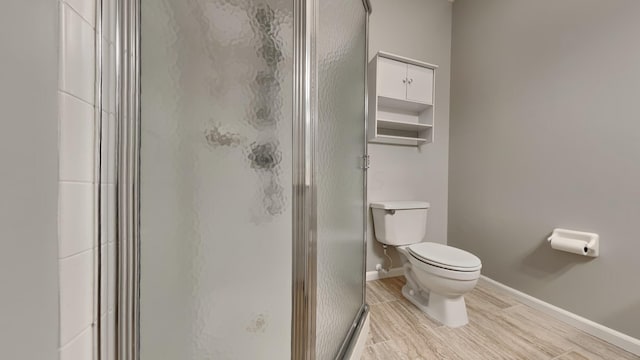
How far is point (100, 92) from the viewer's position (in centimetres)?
48

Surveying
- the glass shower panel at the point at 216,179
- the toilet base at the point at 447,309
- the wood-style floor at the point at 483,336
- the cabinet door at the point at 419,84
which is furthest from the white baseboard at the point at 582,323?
the glass shower panel at the point at 216,179

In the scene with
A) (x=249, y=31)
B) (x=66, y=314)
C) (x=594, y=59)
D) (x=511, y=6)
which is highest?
(x=511, y=6)

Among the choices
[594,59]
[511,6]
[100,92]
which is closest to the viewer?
[100,92]

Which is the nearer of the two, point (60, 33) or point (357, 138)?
point (60, 33)

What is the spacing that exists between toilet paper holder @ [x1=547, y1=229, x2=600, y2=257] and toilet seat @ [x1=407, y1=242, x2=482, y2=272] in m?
0.44

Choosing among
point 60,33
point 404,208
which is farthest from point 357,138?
point 60,33

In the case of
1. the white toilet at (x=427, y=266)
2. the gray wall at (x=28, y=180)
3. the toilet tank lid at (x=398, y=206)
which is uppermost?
the gray wall at (x=28, y=180)

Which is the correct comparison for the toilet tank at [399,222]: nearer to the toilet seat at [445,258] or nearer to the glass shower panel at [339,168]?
the toilet seat at [445,258]

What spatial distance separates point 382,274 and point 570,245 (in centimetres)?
117

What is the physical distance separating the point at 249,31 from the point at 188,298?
0.77 m

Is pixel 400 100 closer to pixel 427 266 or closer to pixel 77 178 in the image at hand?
pixel 427 266

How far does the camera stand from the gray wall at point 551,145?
1192 mm

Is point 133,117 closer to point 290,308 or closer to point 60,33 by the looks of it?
point 60,33

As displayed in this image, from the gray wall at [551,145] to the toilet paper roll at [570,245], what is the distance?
0.09 meters
